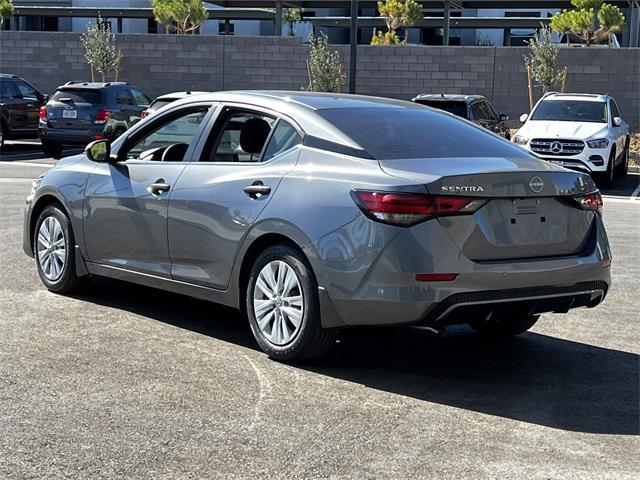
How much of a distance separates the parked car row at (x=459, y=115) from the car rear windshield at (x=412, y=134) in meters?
10.8

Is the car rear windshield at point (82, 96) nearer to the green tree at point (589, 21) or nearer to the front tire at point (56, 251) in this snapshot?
the front tire at point (56, 251)

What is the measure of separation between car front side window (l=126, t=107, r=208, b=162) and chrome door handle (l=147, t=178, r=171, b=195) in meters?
0.28

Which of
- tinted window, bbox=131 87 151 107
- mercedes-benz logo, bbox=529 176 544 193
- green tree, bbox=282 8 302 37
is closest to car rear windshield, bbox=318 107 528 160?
mercedes-benz logo, bbox=529 176 544 193

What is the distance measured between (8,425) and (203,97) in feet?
9.71

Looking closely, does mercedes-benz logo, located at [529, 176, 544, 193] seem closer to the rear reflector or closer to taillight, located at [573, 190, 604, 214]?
taillight, located at [573, 190, 604, 214]

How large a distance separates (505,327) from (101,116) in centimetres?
1646

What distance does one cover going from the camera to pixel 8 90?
2416 centimetres

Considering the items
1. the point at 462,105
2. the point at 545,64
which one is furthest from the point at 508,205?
the point at 545,64

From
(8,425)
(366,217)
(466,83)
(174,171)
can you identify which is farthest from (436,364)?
(466,83)

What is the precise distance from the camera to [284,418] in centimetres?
512

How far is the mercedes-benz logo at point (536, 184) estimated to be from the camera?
5828mm

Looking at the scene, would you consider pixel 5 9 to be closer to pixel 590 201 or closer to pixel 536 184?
pixel 590 201

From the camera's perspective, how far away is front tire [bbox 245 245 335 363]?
593 centimetres

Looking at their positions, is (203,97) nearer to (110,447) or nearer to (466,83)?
(110,447)
